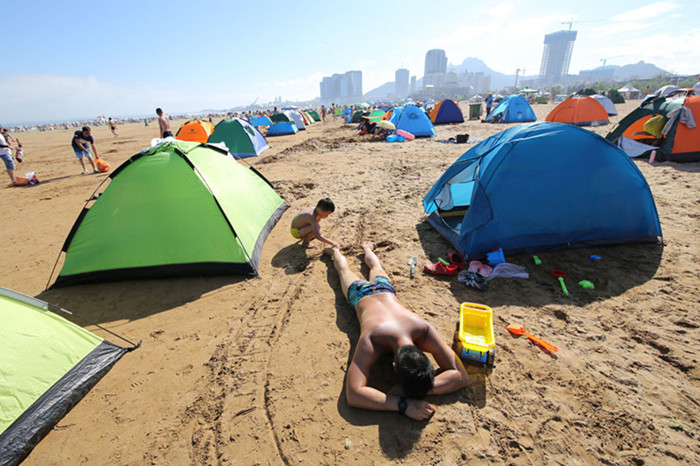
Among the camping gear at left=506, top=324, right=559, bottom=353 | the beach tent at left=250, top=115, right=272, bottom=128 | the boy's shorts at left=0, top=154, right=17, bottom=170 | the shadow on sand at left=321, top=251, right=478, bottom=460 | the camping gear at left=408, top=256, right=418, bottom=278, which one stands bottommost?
the shadow on sand at left=321, top=251, right=478, bottom=460

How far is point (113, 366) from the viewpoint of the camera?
130 inches

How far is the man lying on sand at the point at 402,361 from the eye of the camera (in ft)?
8.09

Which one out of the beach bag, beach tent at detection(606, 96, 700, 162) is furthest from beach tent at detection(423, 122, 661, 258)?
the beach bag

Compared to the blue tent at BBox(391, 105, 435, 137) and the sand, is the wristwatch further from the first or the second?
the blue tent at BBox(391, 105, 435, 137)

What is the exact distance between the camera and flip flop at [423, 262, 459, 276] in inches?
176

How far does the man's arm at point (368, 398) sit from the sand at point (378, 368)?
0.11m

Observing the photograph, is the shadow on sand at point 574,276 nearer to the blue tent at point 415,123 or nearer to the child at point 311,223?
the child at point 311,223

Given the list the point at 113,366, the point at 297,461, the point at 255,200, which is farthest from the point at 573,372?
the point at 255,200

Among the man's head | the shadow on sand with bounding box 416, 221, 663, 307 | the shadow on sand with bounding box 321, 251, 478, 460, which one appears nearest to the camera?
the shadow on sand with bounding box 321, 251, 478, 460

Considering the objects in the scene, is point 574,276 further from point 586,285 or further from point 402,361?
point 402,361

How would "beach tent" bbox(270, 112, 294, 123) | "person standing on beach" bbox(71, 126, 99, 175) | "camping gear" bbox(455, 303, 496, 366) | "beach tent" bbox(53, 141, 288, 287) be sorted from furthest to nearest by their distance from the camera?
"beach tent" bbox(270, 112, 294, 123) → "person standing on beach" bbox(71, 126, 99, 175) → "beach tent" bbox(53, 141, 288, 287) → "camping gear" bbox(455, 303, 496, 366)

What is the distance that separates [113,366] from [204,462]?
5.88ft

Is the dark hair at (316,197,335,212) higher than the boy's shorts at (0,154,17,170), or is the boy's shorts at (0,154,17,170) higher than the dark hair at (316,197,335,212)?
the boy's shorts at (0,154,17,170)

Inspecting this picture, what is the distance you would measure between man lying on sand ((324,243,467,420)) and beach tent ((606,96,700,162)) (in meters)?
11.2
